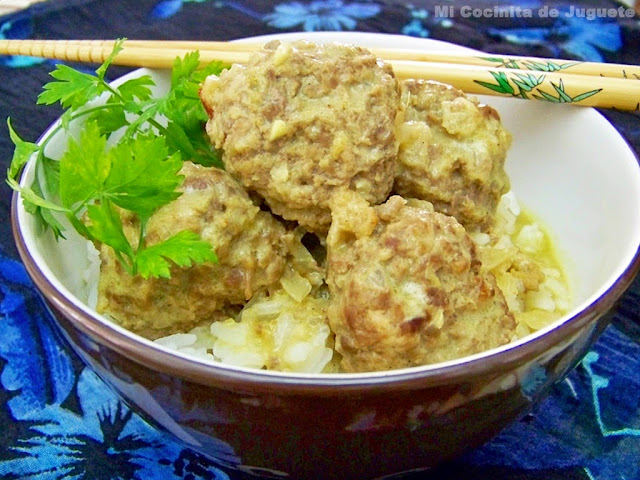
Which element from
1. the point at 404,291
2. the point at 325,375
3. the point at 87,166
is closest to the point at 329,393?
the point at 325,375

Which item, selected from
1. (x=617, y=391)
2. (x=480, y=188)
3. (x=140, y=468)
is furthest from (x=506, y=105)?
(x=140, y=468)

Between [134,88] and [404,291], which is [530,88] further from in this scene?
[134,88]

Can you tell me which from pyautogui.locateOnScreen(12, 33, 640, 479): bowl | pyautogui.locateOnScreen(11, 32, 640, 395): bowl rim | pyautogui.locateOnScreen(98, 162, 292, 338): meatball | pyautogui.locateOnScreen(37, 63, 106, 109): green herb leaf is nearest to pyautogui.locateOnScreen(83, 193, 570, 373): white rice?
pyautogui.locateOnScreen(98, 162, 292, 338): meatball

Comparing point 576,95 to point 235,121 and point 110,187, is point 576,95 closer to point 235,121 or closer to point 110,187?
point 235,121

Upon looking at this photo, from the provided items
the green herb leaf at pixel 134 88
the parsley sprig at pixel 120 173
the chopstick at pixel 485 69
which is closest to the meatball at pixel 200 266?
the parsley sprig at pixel 120 173

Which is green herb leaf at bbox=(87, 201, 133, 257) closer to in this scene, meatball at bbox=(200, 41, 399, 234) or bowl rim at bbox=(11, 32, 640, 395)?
bowl rim at bbox=(11, 32, 640, 395)

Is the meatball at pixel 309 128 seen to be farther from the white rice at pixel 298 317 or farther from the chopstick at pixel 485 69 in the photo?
the chopstick at pixel 485 69
